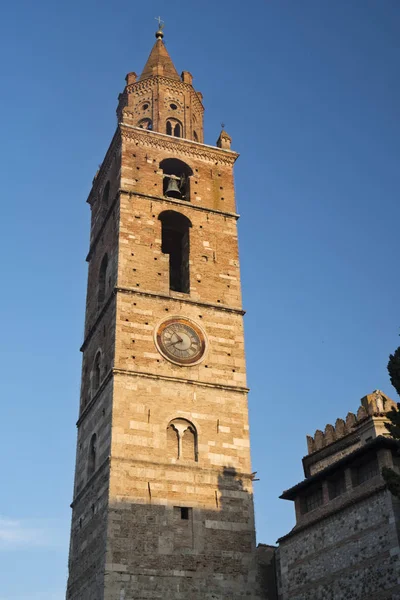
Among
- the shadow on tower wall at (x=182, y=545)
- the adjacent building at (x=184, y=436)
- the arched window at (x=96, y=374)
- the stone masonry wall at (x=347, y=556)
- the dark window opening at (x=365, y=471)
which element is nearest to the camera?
the stone masonry wall at (x=347, y=556)

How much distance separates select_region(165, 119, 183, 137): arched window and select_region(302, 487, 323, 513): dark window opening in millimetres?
16789

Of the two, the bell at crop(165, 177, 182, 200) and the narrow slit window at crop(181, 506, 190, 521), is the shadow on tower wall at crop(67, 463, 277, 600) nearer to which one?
the narrow slit window at crop(181, 506, 190, 521)

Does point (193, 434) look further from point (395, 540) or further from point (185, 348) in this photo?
point (395, 540)

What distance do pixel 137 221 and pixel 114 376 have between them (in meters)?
6.35

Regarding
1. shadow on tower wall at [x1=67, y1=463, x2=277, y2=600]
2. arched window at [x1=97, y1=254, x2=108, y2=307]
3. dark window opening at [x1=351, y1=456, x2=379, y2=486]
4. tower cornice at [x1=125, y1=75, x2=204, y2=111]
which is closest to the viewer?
dark window opening at [x1=351, y1=456, x2=379, y2=486]

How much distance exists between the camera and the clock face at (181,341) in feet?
82.6

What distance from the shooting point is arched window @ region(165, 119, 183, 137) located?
3244 centimetres

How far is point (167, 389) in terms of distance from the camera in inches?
958

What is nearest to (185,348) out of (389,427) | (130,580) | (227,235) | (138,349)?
(138,349)

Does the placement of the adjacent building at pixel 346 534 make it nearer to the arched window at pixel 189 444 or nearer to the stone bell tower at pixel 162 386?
the stone bell tower at pixel 162 386

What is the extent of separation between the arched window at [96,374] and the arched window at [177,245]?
3.73 meters

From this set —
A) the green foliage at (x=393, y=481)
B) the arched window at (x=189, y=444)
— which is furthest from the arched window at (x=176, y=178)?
the green foliage at (x=393, y=481)

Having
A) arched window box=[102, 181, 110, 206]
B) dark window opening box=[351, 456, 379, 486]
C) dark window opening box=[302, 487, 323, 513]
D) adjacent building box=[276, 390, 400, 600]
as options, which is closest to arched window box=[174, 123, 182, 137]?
arched window box=[102, 181, 110, 206]

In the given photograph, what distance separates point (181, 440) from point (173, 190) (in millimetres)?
10087
